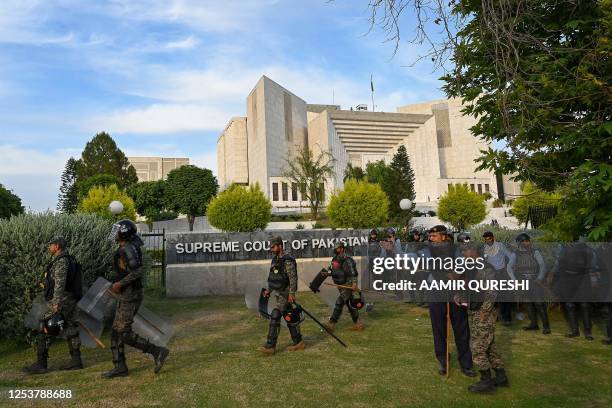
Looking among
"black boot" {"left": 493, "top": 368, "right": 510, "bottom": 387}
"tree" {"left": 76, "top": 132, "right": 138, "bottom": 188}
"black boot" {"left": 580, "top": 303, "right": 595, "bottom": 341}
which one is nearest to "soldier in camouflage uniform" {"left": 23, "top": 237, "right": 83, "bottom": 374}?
"black boot" {"left": 493, "top": 368, "right": 510, "bottom": 387}

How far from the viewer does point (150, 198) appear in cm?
5538

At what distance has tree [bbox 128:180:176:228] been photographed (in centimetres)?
5494

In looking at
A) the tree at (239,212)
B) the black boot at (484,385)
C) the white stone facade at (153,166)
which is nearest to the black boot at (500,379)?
the black boot at (484,385)

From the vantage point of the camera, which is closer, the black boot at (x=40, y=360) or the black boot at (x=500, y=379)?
the black boot at (x=500, y=379)

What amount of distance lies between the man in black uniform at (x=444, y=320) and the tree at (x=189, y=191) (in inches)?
1981

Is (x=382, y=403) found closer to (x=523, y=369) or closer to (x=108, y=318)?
(x=523, y=369)

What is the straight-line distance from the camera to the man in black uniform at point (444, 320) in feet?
19.3

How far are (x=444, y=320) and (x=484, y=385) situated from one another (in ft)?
3.48

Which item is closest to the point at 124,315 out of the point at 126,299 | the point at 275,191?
the point at 126,299

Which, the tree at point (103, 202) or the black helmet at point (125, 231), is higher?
the tree at point (103, 202)

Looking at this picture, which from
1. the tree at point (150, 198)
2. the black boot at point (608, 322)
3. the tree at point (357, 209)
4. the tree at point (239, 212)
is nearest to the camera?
the black boot at point (608, 322)

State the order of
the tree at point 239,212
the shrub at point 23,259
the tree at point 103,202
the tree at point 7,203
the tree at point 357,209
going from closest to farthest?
1. the shrub at point 23,259
2. the tree at point 239,212
3. the tree at point 357,209
4. the tree at point 103,202
5. the tree at point 7,203

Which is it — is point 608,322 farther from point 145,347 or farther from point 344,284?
point 145,347

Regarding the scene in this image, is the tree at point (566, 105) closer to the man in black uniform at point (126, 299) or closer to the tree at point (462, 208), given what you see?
the man in black uniform at point (126, 299)
